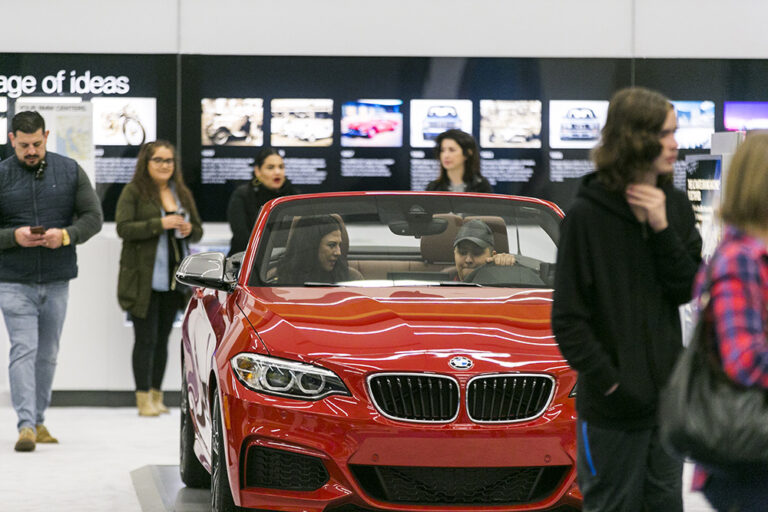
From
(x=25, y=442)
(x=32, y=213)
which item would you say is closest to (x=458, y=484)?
(x=25, y=442)

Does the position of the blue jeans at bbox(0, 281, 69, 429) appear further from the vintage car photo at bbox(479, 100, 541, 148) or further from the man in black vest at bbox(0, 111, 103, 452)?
the vintage car photo at bbox(479, 100, 541, 148)

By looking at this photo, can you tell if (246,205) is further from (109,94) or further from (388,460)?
(388,460)

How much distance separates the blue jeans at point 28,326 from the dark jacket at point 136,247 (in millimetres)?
1588

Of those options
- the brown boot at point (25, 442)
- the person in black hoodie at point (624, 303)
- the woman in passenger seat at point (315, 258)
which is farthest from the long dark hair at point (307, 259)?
the brown boot at point (25, 442)

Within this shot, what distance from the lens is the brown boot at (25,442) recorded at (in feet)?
26.1

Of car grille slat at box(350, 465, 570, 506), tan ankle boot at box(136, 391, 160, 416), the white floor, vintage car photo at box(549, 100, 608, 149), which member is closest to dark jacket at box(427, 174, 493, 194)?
the white floor

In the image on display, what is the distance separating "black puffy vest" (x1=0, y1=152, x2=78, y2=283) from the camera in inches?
314

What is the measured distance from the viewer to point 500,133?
1055cm

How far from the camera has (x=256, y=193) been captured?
9.56 meters

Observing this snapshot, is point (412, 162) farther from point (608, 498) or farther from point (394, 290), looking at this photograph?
point (608, 498)

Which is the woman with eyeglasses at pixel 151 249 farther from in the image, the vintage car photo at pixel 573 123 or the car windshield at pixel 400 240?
the car windshield at pixel 400 240

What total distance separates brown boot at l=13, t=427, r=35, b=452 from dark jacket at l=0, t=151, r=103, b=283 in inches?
34.5

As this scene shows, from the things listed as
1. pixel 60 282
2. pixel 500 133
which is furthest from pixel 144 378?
pixel 500 133

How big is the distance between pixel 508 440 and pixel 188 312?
8.62 feet
